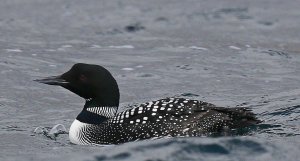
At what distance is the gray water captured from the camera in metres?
8.90

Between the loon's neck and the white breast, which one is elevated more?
the loon's neck

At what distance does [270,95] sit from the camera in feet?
37.2

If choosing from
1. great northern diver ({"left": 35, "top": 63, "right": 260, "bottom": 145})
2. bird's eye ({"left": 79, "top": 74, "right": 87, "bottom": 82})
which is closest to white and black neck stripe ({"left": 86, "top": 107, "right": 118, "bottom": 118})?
great northern diver ({"left": 35, "top": 63, "right": 260, "bottom": 145})

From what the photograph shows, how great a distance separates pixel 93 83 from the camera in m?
9.45

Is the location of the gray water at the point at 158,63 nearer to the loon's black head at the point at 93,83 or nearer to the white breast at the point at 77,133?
the white breast at the point at 77,133

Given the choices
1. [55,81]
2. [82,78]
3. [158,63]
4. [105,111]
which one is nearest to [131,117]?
[105,111]

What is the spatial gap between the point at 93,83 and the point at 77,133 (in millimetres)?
449

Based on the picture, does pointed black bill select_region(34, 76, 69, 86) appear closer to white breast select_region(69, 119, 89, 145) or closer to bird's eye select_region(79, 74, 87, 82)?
bird's eye select_region(79, 74, 87, 82)

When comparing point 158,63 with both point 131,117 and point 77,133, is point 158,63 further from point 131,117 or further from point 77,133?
point 131,117

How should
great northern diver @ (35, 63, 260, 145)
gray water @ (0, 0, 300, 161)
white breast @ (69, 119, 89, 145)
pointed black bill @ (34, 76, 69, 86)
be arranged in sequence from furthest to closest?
pointed black bill @ (34, 76, 69, 86), white breast @ (69, 119, 89, 145), great northern diver @ (35, 63, 260, 145), gray water @ (0, 0, 300, 161)

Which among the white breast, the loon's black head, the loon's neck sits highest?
the loon's black head

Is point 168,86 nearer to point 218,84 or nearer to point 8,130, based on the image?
point 218,84

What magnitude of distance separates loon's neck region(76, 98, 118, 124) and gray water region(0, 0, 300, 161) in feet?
0.90

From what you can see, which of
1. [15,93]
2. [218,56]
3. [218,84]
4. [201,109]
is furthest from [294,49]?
[201,109]
